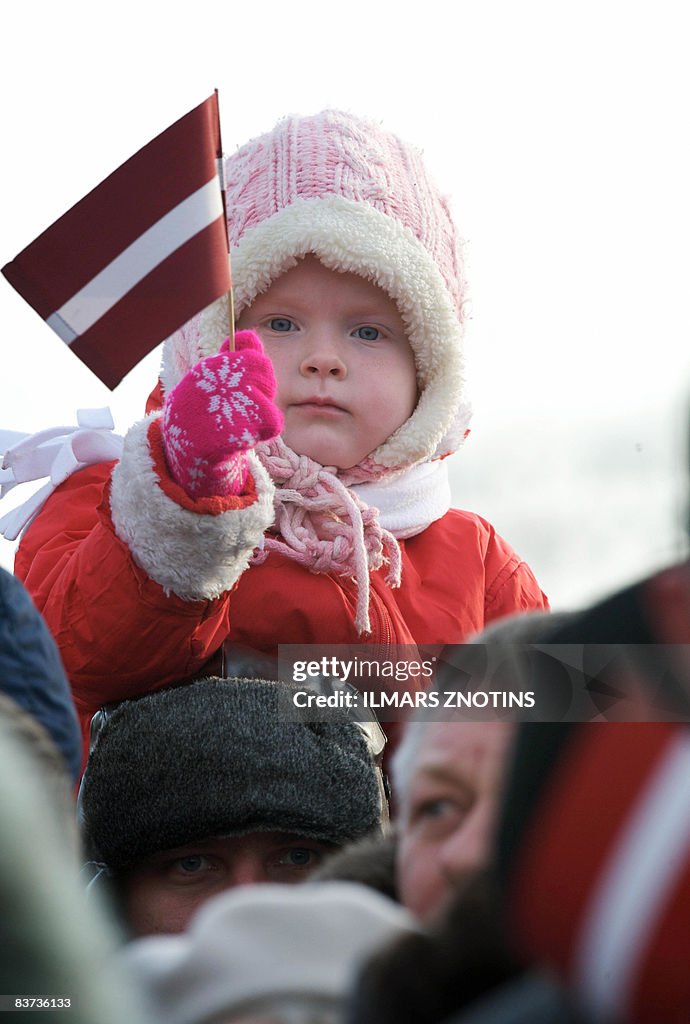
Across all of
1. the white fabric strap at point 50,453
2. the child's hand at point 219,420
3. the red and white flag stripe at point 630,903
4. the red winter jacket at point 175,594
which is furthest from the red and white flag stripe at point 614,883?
the white fabric strap at point 50,453

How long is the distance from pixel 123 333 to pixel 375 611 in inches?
18.6

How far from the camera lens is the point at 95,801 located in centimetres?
146

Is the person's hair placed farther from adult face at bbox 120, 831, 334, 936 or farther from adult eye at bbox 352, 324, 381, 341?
adult eye at bbox 352, 324, 381, 341

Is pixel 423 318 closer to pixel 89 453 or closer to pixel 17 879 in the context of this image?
pixel 89 453

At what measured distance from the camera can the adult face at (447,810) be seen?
81 cm

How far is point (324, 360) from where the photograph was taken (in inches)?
67.6

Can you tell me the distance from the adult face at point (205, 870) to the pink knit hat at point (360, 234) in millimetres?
604

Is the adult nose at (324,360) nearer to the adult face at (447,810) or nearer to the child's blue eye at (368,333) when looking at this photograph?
the child's blue eye at (368,333)

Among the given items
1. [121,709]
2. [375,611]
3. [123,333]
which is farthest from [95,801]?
[123,333]

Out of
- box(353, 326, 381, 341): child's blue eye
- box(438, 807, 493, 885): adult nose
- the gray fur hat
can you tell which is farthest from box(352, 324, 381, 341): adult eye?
box(438, 807, 493, 885): adult nose

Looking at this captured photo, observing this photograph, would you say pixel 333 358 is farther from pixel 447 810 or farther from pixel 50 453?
pixel 447 810

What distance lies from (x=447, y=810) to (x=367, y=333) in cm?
105

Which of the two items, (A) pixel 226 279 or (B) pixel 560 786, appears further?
(A) pixel 226 279

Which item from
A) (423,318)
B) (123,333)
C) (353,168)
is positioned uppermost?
(353,168)
